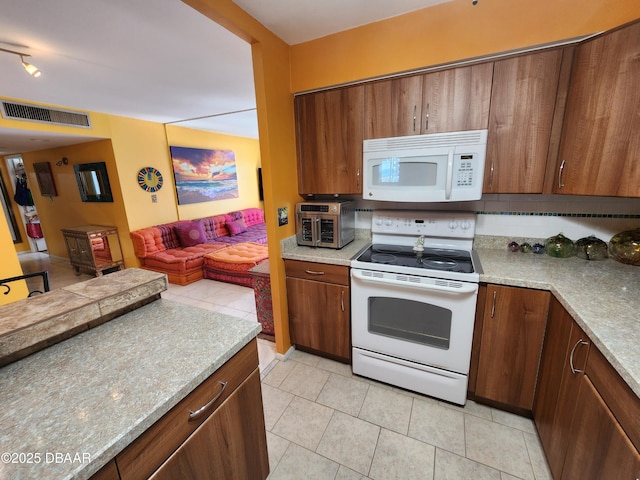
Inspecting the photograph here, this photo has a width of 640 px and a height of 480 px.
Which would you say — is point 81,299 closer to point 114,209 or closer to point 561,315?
point 561,315

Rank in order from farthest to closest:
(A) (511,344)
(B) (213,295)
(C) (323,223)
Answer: (B) (213,295)
(C) (323,223)
(A) (511,344)

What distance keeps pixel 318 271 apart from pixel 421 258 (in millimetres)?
737

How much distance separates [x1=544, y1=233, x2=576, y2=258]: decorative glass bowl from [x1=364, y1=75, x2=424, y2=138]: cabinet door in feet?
3.79

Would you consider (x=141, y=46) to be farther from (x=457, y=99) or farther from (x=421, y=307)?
(x=421, y=307)

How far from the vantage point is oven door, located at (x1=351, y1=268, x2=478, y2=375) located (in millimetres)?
1610

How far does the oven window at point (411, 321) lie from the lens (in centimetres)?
171

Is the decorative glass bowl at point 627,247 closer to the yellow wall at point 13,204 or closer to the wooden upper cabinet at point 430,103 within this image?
the wooden upper cabinet at point 430,103

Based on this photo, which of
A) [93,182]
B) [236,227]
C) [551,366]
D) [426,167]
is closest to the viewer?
[551,366]

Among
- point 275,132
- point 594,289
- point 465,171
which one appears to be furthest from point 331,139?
point 594,289

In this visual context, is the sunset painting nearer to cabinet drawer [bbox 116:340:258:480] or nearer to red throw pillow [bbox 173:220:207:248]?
red throw pillow [bbox 173:220:207:248]

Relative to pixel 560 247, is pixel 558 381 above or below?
below

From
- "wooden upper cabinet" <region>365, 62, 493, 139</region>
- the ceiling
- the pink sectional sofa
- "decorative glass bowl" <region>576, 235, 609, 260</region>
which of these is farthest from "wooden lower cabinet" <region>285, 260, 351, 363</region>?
the pink sectional sofa

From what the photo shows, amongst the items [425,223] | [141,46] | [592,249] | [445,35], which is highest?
[141,46]

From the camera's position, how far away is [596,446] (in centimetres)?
96
